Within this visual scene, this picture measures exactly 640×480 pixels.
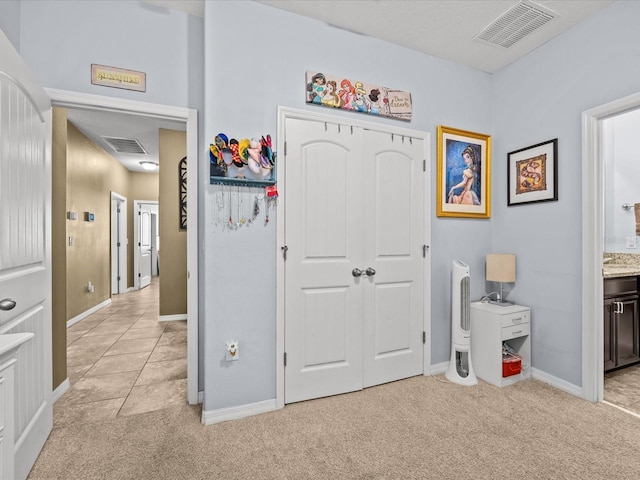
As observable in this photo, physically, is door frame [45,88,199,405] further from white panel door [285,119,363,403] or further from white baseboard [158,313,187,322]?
white baseboard [158,313,187,322]

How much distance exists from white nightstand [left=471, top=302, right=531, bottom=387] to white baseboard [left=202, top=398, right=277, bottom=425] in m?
1.72

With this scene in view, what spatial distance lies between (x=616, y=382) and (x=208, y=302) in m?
3.24

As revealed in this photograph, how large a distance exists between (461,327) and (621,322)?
140cm

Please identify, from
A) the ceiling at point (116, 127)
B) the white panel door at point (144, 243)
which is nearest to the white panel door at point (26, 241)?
the ceiling at point (116, 127)

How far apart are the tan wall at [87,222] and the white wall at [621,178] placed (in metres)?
6.43

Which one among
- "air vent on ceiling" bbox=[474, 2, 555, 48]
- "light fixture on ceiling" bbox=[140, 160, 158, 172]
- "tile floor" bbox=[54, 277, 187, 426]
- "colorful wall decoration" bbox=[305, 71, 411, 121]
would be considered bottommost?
"tile floor" bbox=[54, 277, 187, 426]

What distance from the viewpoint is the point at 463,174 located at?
2959 millimetres

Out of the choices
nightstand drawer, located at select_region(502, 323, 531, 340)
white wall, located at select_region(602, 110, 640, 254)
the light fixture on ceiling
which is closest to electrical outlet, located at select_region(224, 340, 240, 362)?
nightstand drawer, located at select_region(502, 323, 531, 340)

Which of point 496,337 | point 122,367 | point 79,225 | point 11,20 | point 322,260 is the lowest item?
point 122,367

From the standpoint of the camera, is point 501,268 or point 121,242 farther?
point 121,242

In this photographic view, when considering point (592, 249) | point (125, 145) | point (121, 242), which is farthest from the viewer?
point (121, 242)

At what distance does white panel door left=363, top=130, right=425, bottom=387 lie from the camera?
256cm

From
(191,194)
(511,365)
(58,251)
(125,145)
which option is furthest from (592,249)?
(125,145)

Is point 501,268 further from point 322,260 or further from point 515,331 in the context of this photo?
point 322,260
